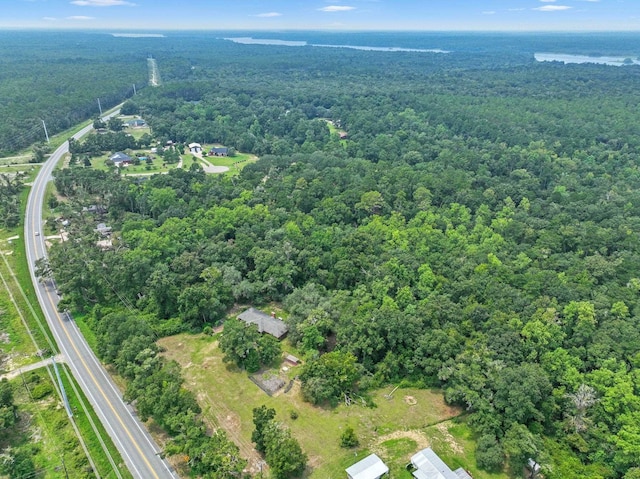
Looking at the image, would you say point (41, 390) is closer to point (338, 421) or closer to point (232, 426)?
point (232, 426)

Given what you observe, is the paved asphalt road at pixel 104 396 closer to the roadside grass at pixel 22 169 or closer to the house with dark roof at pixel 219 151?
the roadside grass at pixel 22 169

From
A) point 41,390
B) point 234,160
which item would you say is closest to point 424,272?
point 41,390

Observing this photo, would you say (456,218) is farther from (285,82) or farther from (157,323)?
(285,82)

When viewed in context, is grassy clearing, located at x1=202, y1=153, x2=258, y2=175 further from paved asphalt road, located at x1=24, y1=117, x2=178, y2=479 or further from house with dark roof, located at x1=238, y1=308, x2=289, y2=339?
house with dark roof, located at x1=238, y1=308, x2=289, y2=339

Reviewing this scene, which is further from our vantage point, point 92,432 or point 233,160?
point 233,160

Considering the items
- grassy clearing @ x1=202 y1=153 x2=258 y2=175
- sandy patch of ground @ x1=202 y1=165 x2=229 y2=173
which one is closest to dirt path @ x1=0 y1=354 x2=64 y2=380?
sandy patch of ground @ x1=202 y1=165 x2=229 y2=173

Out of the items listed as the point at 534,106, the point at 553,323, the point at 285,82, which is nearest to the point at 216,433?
the point at 553,323
